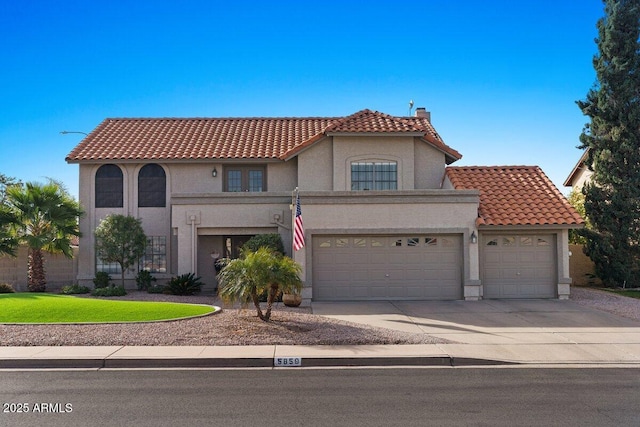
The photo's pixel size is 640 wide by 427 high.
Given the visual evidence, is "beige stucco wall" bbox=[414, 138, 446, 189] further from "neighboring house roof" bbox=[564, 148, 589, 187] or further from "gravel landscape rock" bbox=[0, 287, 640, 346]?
"neighboring house roof" bbox=[564, 148, 589, 187]

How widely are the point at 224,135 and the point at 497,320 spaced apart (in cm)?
1413

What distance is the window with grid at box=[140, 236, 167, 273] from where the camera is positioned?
21766 millimetres

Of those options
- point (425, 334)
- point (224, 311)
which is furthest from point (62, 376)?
point (425, 334)

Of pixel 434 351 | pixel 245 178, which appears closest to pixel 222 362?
pixel 434 351

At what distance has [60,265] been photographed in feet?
72.0

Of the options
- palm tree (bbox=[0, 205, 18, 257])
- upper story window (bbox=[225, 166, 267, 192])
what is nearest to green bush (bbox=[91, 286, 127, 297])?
palm tree (bbox=[0, 205, 18, 257])

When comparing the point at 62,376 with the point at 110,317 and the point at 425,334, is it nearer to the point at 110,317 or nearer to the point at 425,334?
the point at 110,317

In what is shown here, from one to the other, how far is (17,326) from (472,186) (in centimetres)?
1487

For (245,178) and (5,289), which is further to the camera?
(245,178)

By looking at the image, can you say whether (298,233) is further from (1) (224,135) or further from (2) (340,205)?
(1) (224,135)

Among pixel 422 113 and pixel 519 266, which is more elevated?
pixel 422 113

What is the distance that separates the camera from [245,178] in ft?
73.3

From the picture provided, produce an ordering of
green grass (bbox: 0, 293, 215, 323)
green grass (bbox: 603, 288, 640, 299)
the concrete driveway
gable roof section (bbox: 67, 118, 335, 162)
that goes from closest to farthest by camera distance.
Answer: the concrete driveway → green grass (bbox: 0, 293, 215, 323) → green grass (bbox: 603, 288, 640, 299) → gable roof section (bbox: 67, 118, 335, 162)

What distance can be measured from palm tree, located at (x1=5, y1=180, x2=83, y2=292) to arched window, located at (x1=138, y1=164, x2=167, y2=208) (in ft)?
9.14
